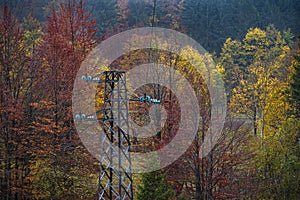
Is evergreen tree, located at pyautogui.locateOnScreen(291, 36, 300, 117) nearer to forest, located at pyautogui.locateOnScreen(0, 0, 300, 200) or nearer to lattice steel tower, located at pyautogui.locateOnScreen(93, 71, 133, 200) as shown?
forest, located at pyautogui.locateOnScreen(0, 0, 300, 200)

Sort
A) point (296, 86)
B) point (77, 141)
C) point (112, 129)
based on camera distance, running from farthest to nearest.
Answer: point (296, 86)
point (77, 141)
point (112, 129)

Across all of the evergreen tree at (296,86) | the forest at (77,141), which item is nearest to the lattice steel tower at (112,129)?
the forest at (77,141)

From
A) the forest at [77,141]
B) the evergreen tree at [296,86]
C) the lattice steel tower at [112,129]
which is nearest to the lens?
the lattice steel tower at [112,129]

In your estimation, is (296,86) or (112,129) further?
(296,86)

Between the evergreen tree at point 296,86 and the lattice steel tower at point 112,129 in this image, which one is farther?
the evergreen tree at point 296,86

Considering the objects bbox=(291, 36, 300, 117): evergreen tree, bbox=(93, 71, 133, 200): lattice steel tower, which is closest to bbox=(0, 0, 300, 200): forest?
bbox=(93, 71, 133, 200): lattice steel tower

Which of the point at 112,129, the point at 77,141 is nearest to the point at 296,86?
the point at 77,141

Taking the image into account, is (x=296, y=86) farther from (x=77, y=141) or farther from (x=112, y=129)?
(x=112, y=129)

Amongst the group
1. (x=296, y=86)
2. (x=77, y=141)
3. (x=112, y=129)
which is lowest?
(x=77, y=141)

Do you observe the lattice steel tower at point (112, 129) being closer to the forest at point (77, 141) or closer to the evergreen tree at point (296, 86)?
the forest at point (77, 141)

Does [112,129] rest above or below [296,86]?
below

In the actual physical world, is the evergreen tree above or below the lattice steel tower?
above
